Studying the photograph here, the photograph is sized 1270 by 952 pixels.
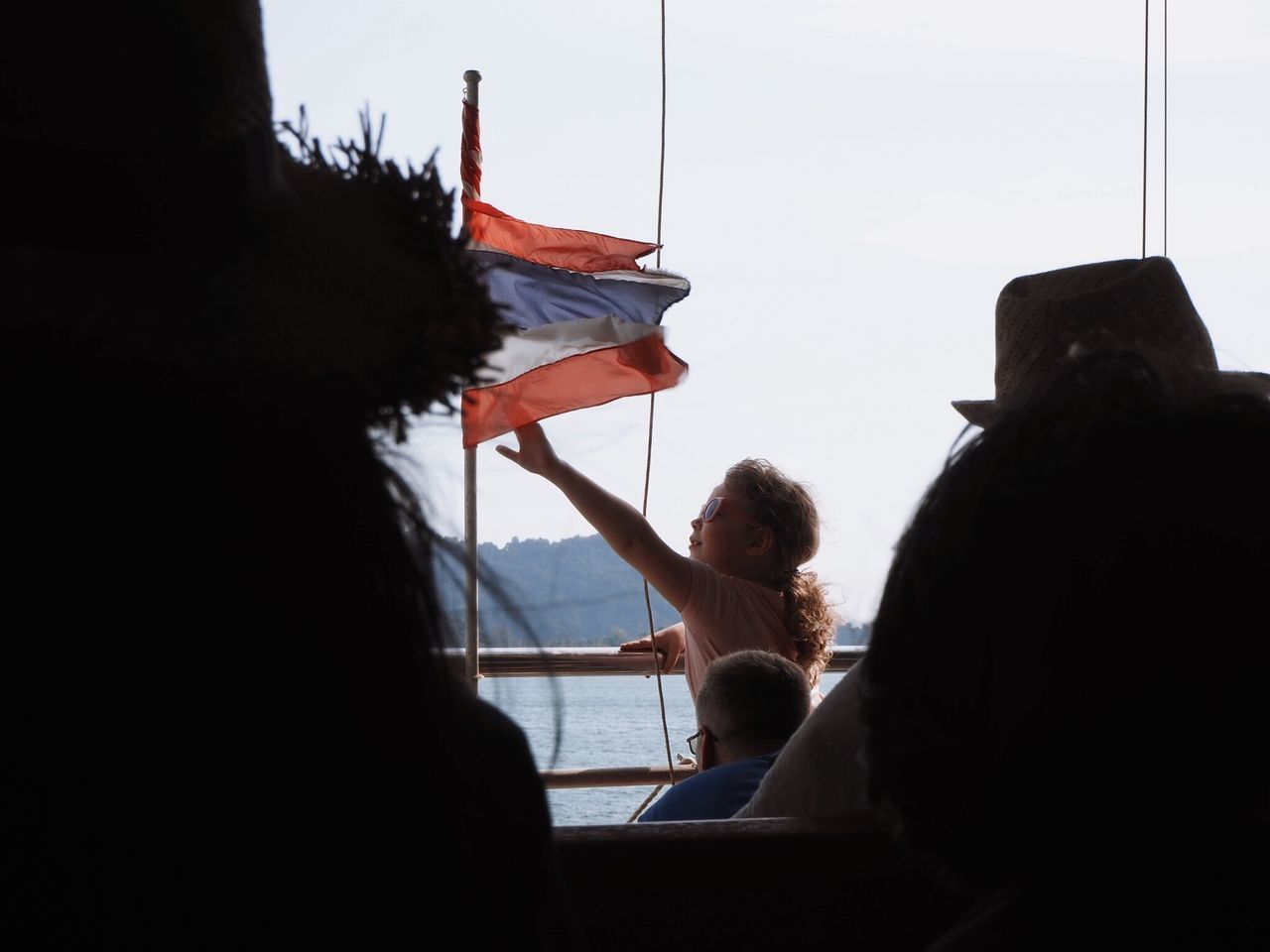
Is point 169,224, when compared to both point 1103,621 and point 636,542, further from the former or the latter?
point 636,542

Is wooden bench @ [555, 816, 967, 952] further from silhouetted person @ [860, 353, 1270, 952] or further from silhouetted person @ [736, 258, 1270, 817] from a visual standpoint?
silhouetted person @ [860, 353, 1270, 952]

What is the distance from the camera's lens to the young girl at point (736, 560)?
268 cm

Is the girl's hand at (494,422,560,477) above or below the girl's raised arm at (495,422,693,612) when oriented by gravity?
above

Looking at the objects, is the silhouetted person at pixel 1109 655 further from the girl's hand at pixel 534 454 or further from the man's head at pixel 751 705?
the girl's hand at pixel 534 454

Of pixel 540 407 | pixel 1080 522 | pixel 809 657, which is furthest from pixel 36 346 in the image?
pixel 540 407

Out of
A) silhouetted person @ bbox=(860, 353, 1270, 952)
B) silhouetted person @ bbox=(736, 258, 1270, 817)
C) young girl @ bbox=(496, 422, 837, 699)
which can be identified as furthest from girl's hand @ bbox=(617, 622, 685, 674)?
silhouetted person @ bbox=(860, 353, 1270, 952)

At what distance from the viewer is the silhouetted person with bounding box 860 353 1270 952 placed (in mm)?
656

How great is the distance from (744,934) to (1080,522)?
19.1 inches

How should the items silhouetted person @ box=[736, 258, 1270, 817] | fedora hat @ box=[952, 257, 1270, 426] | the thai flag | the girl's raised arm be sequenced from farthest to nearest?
the thai flag, the girl's raised arm, fedora hat @ box=[952, 257, 1270, 426], silhouetted person @ box=[736, 258, 1270, 817]

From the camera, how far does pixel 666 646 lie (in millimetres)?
3354

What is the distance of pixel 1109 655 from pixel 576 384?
3235 millimetres

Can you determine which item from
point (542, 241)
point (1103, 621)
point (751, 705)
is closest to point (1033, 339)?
point (751, 705)

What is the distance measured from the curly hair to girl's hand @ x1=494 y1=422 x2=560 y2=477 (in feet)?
1.35

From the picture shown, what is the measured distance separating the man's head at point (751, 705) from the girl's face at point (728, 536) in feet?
2.88
